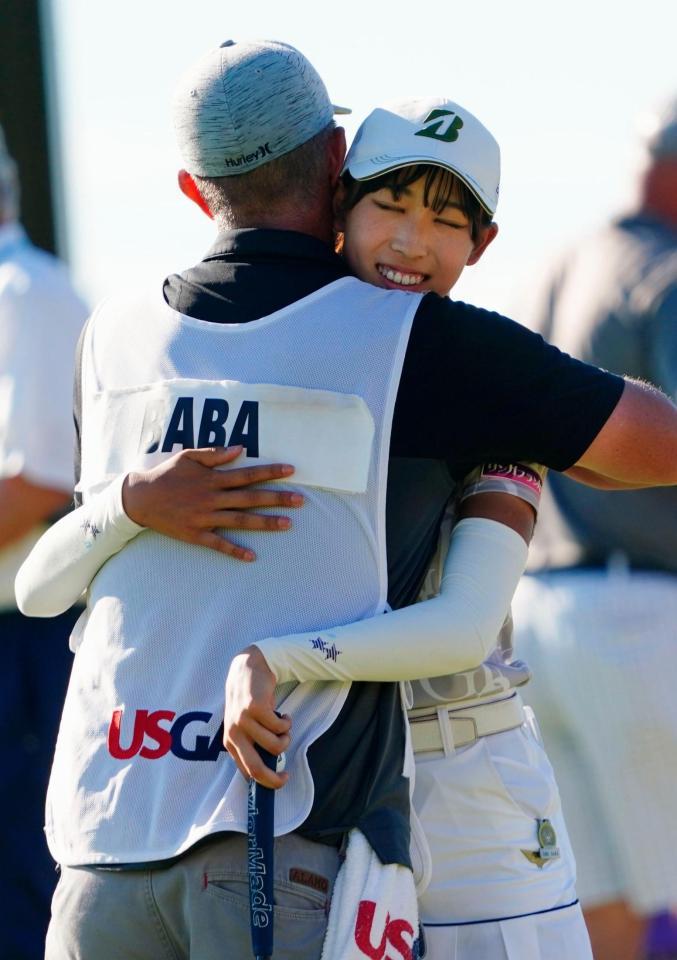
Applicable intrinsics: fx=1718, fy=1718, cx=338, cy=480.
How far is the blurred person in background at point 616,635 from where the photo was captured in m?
4.23

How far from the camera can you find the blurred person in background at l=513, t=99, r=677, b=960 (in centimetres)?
423

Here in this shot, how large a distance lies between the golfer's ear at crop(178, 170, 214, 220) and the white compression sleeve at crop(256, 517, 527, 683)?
720mm

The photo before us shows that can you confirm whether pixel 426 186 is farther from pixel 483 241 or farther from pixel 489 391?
pixel 489 391

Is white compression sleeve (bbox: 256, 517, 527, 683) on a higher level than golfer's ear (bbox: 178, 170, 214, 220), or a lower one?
lower

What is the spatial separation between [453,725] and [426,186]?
921 mm

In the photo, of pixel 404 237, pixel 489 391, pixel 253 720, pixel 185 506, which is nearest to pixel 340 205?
pixel 404 237

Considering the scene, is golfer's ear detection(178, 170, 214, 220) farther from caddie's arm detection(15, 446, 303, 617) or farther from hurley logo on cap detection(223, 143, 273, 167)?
caddie's arm detection(15, 446, 303, 617)

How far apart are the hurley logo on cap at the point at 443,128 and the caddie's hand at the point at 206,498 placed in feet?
2.18

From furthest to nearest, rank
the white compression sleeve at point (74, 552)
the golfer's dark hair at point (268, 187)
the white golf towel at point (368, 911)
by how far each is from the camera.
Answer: the golfer's dark hair at point (268, 187) → the white compression sleeve at point (74, 552) → the white golf towel at point (368, 911)

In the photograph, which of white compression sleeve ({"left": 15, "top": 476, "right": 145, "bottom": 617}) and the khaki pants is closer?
the khaki pants

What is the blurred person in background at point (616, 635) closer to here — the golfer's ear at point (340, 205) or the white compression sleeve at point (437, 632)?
the golfer's ear at point (340, 205)

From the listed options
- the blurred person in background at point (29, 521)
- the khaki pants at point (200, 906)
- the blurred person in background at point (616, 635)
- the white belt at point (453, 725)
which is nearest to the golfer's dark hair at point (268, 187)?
the white belt at point (453, 725)

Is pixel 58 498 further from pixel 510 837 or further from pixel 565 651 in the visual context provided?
pixel 510 837

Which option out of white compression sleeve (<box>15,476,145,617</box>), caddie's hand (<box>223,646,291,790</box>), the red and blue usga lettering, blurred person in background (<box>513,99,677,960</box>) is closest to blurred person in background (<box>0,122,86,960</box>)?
blurred person in background (<box>513,99,677,960</box>)
